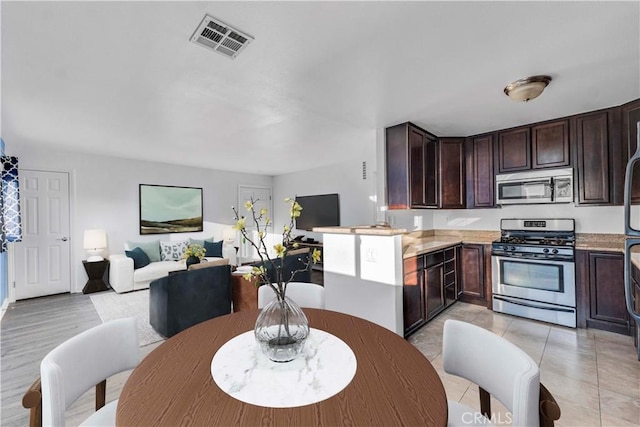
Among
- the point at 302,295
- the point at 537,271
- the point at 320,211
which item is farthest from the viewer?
the point at 320,211

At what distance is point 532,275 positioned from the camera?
124 inches

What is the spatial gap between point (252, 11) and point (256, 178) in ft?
19.4

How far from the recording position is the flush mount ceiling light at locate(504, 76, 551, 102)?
7.09 feet

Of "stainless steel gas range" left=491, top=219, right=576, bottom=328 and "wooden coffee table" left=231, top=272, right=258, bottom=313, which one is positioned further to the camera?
"wooden coffee table" left=231, top=272, right=258, bottom=313

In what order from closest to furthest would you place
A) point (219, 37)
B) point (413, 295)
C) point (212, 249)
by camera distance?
1. point (219, 37)
2. point (413, 295)
3. point (212, 249)

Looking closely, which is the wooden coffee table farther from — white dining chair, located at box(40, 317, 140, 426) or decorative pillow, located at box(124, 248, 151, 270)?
decorative pillow, located at box(124, 248, 151, 270)

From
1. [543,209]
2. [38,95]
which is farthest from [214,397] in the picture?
[543,209]

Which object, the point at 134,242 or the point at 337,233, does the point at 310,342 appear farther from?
the point at 134,242

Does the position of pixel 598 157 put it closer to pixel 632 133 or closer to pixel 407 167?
pixel 632 133

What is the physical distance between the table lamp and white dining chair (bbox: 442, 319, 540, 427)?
5.37m

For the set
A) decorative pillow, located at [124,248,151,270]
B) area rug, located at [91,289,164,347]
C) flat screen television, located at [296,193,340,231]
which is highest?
flat screen television, located at [296,193,340,231]

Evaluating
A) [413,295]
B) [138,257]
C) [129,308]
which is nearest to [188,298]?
[129,308]

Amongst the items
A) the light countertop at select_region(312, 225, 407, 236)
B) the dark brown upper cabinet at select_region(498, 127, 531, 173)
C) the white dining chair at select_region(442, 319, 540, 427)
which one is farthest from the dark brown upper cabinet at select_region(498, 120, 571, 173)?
the white dining chair at select_region(442, 319, 540, 427)

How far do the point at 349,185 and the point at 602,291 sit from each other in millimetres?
3897
